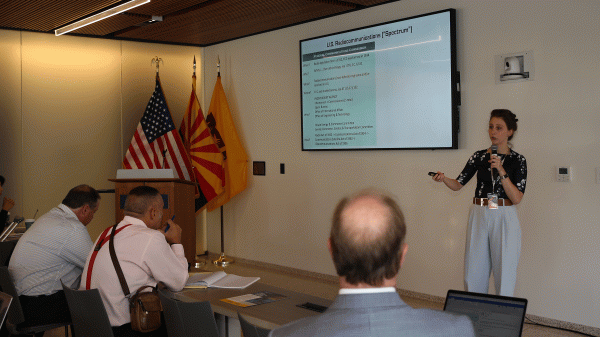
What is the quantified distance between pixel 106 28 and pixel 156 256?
4886 millimetres

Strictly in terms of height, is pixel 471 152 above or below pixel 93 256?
above

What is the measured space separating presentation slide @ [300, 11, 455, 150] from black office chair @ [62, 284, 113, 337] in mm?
3543

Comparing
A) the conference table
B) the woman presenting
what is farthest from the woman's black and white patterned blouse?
the conference table

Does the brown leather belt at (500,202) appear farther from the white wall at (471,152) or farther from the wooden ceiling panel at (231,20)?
the wooden ceiling panel at (231,20)

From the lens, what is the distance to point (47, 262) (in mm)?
3744

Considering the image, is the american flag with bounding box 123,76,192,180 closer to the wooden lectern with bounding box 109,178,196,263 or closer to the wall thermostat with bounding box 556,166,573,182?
the wooden lectern with bounding box 109,178,196,263

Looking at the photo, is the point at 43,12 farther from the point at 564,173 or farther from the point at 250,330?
the point at 250,330

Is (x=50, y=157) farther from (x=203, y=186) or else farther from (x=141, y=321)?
(x=141, y=321)

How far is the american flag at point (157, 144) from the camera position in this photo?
7566 mm

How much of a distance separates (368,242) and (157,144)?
656 centimetres

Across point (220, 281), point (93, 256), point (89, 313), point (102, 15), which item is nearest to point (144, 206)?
point (93, 256)

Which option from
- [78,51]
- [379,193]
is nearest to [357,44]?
[78,51]

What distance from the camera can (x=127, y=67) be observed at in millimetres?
7969

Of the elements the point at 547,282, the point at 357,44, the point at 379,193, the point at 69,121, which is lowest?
the point at 547,282
